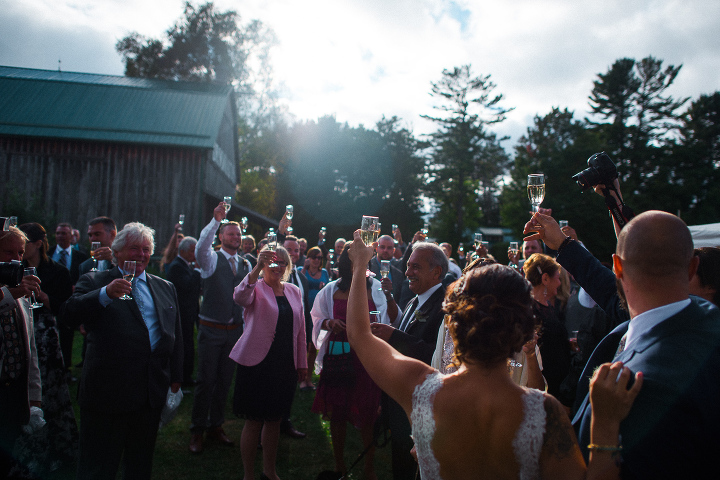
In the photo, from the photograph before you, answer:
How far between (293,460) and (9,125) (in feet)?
69.1

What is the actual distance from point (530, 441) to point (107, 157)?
21691mm

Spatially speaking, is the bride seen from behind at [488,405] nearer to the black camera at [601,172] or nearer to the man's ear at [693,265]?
the man's ear at [693,265]

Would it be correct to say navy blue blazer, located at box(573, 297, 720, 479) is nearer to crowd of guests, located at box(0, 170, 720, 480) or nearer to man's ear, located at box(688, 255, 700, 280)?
crowd of guests, located at box(0, 170, 720, 480)

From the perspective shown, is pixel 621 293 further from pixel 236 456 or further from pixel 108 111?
pixel 108 111

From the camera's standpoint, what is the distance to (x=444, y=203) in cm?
3803

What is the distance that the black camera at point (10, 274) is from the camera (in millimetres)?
2734

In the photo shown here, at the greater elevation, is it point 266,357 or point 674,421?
point 674,421

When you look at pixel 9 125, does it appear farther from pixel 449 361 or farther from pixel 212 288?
pixel 449 361

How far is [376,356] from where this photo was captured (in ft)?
6.04

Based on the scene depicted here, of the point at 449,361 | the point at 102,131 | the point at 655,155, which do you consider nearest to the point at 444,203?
the point at 655,155

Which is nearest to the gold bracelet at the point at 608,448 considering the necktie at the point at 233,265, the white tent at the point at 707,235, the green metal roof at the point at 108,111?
the necktie at the point at 233,265

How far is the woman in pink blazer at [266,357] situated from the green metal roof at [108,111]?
16.2 m

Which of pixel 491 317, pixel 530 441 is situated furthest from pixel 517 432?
pixel 491 317

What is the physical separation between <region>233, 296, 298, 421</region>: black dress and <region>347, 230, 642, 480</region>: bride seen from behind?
112 inches
